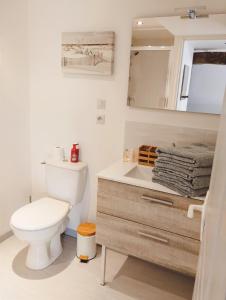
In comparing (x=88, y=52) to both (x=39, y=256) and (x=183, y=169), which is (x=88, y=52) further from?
(x=39, y=256)

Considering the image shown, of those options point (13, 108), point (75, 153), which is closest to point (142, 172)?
point (75, 153)

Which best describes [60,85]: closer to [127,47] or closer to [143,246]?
[127,47]

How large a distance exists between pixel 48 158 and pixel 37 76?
29.6 inches

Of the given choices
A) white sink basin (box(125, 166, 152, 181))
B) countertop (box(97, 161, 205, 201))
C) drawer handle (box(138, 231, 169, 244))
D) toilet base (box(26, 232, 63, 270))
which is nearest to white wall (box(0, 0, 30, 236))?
toilet base (box(26, 232, 63, 270))

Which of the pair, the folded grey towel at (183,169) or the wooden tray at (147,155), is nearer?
the folded grey towel at (183,169)

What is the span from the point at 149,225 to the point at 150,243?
12 centimetres

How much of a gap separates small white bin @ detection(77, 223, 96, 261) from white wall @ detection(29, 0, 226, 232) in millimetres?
232

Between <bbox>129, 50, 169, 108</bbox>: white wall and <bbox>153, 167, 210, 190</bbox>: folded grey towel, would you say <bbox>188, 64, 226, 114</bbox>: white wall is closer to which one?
<bbox>129, 50, 169, 108</bbox>: white wall

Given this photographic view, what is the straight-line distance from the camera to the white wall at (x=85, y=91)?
1.90 meters

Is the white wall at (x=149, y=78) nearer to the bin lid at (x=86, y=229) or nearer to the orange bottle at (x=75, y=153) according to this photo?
the orange bottle at (x=75, y=153)

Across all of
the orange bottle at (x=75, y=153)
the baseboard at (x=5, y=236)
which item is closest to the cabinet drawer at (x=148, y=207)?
the orange bottle at (x=75, y=153)

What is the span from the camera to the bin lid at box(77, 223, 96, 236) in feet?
6.90

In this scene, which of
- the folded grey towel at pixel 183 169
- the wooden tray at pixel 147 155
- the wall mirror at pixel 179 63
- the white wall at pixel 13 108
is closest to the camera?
the folded grey towel at pixel 183 169

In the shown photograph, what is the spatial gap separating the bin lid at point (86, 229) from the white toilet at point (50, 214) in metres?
0.16
